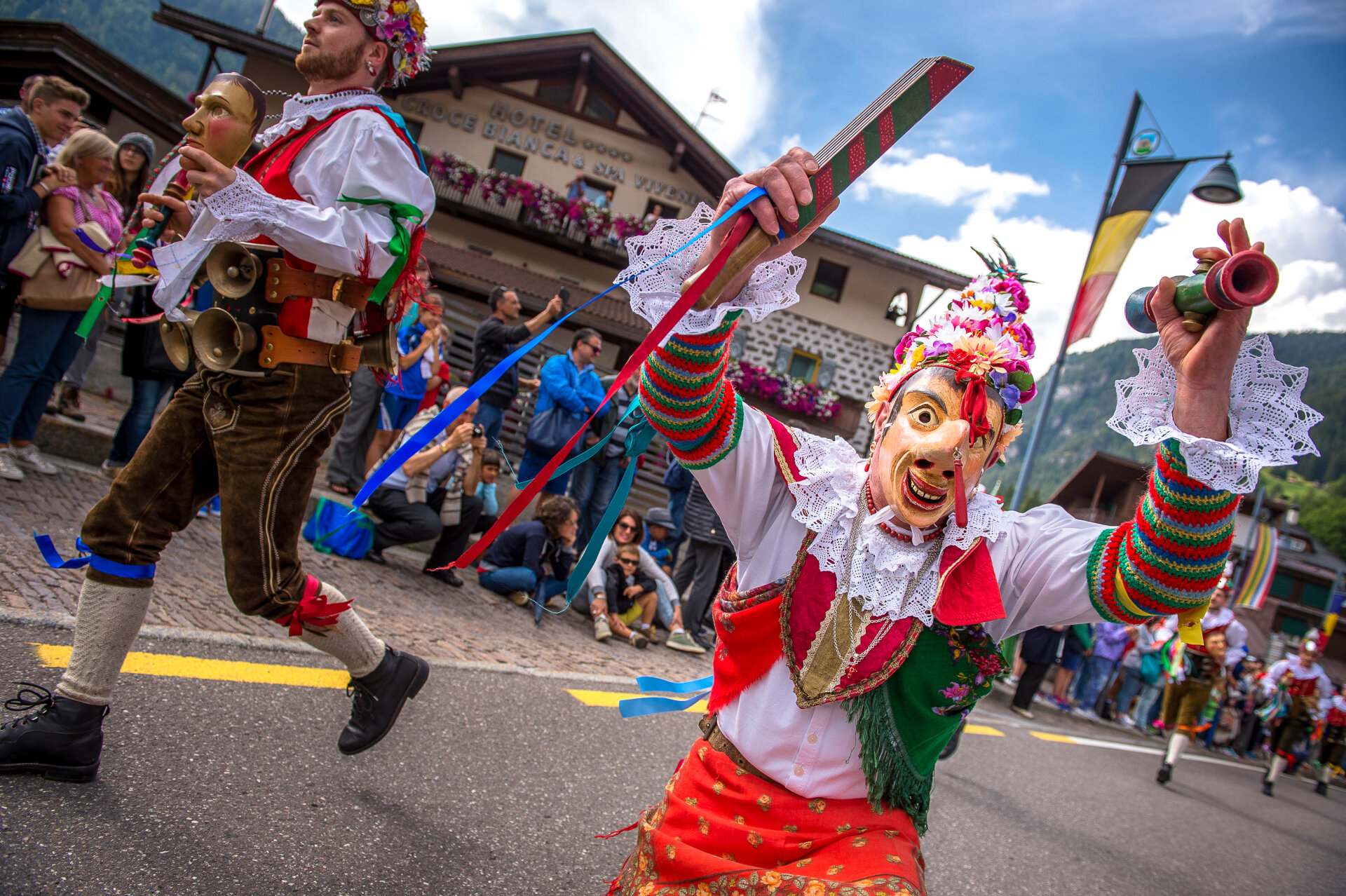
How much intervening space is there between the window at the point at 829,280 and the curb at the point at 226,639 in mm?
16972

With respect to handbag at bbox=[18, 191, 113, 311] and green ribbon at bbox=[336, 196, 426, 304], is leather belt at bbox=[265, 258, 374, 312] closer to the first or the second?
green ribbon at bbox=[336, 196, 426, 304]

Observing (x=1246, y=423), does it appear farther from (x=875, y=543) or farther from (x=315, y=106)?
(x=315, y=106)

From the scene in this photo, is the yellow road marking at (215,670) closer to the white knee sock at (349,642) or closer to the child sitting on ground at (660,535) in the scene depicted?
the white knee sock at (349,642)

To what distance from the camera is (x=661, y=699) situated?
2.14m

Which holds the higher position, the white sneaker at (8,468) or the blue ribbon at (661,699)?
the blue ribbon at (661,699)

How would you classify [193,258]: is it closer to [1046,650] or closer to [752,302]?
[752,302]

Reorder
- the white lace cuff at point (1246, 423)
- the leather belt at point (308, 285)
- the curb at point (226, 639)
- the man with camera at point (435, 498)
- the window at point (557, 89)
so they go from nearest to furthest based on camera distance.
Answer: the white lace cuff at point (1246, 423), the leather belt at point (308, 285), the curb at point (226, 639), the man with camera at point (435, 498), the window at point (557, 89)

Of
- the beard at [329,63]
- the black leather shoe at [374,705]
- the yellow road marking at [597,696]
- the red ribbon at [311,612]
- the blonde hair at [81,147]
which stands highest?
the beard at [329,63]

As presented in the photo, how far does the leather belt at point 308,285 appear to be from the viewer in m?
2.28

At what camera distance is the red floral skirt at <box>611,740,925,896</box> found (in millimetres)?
1597

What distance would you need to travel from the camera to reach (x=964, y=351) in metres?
1.92

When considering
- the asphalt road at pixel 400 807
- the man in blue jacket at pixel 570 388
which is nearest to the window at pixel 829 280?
the man in blue jacket at pixel 570 388

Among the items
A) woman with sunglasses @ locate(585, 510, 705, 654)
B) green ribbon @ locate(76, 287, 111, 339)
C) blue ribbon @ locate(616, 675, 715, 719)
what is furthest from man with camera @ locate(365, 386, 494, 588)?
blue ribbon @ locate(616, 675, 715, 719)

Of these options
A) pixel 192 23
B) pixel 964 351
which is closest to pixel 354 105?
pixel 964 351
